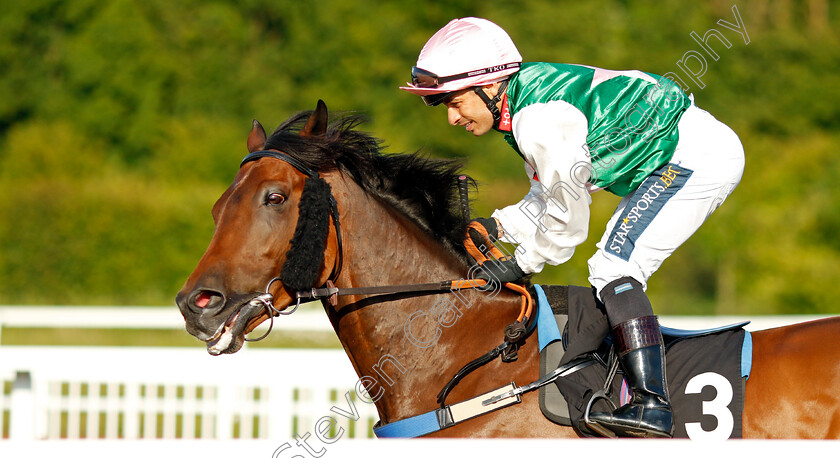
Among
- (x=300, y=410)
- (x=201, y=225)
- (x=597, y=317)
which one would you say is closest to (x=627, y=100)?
(x=597, y=317)

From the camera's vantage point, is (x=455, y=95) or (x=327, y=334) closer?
(x=455, y=95)

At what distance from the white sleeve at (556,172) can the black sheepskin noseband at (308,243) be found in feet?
2.24

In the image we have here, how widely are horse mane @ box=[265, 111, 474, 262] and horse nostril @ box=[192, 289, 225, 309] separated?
60 centimetres

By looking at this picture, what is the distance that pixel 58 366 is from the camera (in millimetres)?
5090

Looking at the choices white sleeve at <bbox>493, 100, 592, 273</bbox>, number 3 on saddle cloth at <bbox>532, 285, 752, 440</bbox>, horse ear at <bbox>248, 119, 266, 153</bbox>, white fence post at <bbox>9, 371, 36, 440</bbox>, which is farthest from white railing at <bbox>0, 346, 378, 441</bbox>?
white sleeve at <bbox>493, 100, 592, 273</bbox>

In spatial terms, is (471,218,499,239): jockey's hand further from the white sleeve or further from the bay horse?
the white sleeve

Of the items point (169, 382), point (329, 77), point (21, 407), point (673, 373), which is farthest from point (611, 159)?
point (329, 77)

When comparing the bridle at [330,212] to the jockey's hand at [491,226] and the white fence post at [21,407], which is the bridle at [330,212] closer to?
the jockey's hand at [491,226]

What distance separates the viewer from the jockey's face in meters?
2.90

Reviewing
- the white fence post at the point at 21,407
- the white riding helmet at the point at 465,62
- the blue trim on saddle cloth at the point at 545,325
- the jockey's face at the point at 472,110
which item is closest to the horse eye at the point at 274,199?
the white riding helmet at the point at 465,62

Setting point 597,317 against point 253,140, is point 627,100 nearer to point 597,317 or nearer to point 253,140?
point 597,317

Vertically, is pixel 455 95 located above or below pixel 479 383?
above

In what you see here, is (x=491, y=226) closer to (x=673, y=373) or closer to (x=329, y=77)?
(x=673, y=373)

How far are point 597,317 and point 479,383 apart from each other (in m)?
0.46
